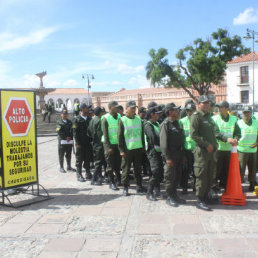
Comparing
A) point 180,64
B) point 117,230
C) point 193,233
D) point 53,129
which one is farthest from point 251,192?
point 180,64

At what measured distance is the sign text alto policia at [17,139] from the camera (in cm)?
560

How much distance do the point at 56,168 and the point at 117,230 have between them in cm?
574

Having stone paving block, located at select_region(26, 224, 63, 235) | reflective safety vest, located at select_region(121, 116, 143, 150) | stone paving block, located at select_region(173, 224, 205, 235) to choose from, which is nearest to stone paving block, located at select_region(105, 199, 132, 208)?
reflective safety vest, located at select_region(121, 116, 143, 150)

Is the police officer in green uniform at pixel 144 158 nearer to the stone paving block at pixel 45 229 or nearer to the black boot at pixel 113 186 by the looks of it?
the black boot at pixel 113 186

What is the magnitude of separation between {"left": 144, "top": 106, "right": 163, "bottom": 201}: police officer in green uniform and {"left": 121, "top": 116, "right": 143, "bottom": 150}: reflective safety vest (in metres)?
0.24

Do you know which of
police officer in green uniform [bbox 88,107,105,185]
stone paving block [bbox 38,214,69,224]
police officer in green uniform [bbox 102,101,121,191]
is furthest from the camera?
police officer in green uniform [bbox 88,107,105,185]

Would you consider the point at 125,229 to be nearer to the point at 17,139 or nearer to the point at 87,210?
the point at 87,210

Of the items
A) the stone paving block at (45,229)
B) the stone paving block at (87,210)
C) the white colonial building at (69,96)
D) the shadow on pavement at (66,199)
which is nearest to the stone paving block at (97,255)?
the stone paving block at (45,229)

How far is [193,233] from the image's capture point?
4207 millimetres

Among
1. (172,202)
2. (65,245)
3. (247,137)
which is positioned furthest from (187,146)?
(65,245)

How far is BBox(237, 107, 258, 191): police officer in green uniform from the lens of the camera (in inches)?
251

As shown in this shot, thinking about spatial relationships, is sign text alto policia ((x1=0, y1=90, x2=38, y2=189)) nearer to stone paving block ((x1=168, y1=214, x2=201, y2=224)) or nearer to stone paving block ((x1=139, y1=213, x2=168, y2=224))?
stone paving block ((x1=139, y1=213, x2=168, y2=224))

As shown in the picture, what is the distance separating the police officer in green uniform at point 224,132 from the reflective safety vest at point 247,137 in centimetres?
41

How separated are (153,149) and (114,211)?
1.36 m
